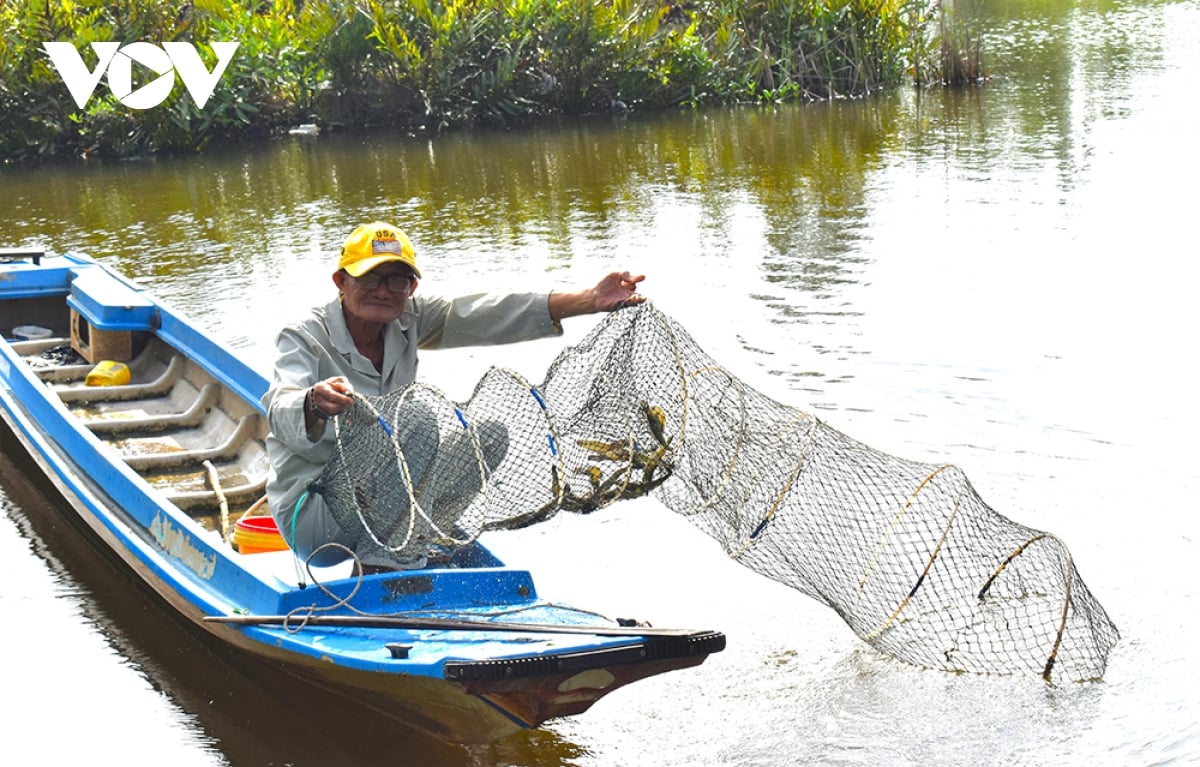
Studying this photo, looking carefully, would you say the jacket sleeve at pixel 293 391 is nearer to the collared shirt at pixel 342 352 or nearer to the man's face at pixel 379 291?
the collared shirt at pixel 342 352

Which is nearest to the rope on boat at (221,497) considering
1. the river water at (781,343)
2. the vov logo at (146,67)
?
the river water at (781,343)

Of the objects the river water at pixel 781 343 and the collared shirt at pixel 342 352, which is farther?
the river water at pixel 781 343

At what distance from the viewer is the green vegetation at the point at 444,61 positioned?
2061 cm

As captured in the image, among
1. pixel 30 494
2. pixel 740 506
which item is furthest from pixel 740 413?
pixel 30 494

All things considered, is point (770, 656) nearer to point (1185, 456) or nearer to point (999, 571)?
point (999, 571)

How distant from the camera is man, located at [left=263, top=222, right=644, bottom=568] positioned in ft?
15.8

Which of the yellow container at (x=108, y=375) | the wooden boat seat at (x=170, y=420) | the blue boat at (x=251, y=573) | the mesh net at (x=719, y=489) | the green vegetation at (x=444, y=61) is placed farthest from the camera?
the green vegetation at (x=444, y=61)

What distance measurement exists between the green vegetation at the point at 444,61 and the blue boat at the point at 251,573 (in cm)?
1244

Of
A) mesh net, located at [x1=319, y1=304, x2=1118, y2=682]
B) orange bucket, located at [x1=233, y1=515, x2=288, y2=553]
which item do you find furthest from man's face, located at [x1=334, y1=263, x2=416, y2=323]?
orange bucket, located at [x1=233, y1=515, x2=288, y2=553]

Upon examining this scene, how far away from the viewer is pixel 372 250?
483 centimetres

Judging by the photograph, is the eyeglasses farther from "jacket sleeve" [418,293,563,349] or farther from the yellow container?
the yellow container

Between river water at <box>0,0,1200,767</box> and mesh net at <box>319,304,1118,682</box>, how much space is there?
10.4 inches

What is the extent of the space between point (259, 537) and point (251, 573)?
59 centimetres

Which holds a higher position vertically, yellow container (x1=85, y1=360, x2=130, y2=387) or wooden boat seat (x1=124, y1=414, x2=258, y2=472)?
yellow container (x1=85, y1=360, x2=130, y2=387)
